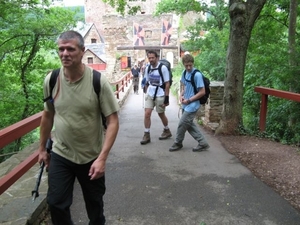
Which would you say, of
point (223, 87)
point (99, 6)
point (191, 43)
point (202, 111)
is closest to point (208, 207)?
point (223, 87)

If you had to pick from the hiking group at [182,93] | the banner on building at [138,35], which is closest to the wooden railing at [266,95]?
the hiking group at [182,93]

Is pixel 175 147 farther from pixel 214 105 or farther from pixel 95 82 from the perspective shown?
pixel 95 82

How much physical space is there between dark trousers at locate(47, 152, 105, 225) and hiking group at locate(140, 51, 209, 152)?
9.69ft

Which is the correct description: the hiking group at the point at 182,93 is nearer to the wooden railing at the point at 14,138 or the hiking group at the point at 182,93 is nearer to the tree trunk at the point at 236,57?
the tree trunk at the point at 236,57

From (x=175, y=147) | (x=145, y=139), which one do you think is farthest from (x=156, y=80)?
(x=175, y=147)

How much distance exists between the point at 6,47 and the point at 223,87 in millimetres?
7834

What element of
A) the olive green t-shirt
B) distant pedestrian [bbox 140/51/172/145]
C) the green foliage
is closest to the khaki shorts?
distant pedestrian [bbox 140/51/172/145]

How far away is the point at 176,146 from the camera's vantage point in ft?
18.2

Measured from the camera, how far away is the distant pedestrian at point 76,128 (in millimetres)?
2250

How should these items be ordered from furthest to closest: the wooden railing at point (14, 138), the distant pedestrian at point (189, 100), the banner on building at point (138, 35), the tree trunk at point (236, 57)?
the banner on building at point (138, 35) < the tree trunk at point (236, 57) < the distant pedestrian at point (189, 100) < the wooden railing at point (14, 138)

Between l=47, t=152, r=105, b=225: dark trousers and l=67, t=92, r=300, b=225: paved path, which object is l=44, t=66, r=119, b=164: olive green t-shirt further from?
l=67, t=92, r=300, b=225: paved path

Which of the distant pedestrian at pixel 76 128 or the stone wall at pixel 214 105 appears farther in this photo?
the stone wall at pixel 214 105

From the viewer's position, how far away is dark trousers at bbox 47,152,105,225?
231 cm

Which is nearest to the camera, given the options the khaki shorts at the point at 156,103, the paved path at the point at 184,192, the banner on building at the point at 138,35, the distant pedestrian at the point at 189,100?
the paved path at the point at 184,192
